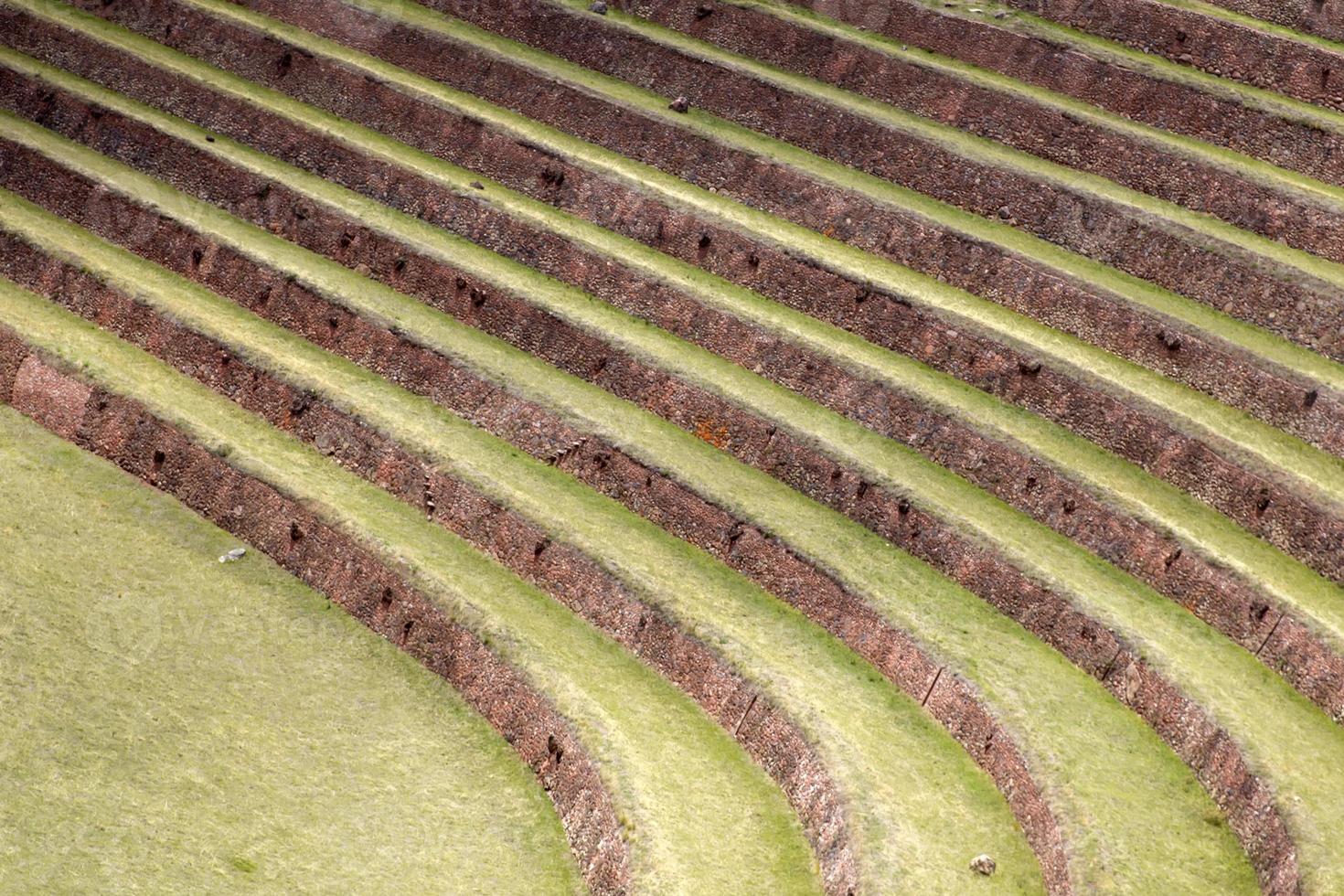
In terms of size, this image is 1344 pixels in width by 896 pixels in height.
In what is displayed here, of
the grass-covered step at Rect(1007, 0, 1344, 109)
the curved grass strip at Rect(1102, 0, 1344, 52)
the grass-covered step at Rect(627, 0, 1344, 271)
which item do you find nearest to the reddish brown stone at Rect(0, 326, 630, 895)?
the grass-covered step at Rect(627, 0, 1344, 271)

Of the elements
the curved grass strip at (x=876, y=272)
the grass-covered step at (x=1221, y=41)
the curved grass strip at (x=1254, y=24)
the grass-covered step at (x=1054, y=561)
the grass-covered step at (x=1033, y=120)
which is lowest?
the grass-covered step at (x=1054, y=561)

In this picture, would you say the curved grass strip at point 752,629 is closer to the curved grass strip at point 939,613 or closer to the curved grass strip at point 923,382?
the curved grass strip at point 939,613

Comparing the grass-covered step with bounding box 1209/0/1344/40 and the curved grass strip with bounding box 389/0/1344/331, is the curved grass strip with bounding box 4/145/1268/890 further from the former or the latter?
the grass-covered step with bounding box 1209/0/1344/40

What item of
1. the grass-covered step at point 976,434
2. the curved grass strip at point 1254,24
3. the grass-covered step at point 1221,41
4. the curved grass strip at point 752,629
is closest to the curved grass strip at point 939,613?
the curved grass strip at point 752,629

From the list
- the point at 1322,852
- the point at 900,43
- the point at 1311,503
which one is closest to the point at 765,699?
the point at 1322,852

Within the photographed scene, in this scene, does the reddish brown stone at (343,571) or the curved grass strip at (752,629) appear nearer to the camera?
the curved grass strip at (752,629)

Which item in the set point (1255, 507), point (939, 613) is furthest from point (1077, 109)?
point (939, 613)
